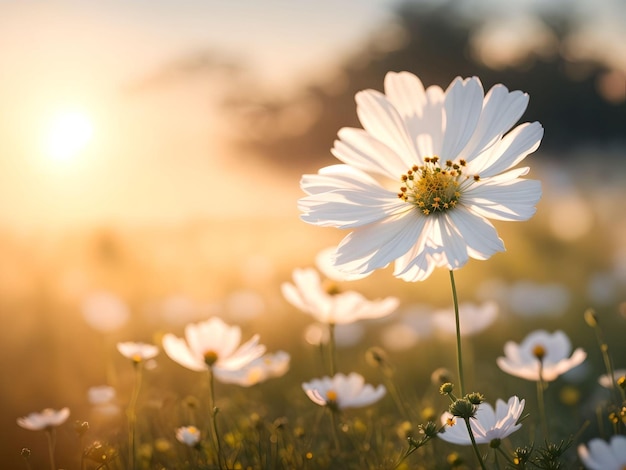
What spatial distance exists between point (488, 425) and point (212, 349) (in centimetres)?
47

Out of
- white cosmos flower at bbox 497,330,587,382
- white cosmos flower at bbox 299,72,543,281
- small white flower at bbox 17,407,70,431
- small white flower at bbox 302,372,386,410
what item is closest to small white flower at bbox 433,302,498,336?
white cosmos flower at bbox 497,330,587,382

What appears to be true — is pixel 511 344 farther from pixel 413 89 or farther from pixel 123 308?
pixel 123 308

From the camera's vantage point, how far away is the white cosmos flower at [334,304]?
140 centimetres

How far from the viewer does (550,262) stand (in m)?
3.84

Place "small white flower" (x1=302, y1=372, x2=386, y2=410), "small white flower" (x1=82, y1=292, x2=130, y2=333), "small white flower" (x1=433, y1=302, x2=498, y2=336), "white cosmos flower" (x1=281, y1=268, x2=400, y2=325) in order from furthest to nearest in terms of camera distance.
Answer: "small white flower" (x1=82, y1=292, x2=130, y2=333) → "small white flower" (x1=433, y1=302, x2=498, y2=336) → "white cosmos flower" (x1=281, y1=268, x2=400, y2=325) → "small white flower" (x1=302, y1=372, x2=386, y2=410)

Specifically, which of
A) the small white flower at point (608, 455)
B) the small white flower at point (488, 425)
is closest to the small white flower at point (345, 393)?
the small white flower at point (488, 425)

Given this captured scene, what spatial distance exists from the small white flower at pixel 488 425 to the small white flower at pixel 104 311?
1.46 m

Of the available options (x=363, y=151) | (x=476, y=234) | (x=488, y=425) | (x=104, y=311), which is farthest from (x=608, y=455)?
(x=104, y=311)

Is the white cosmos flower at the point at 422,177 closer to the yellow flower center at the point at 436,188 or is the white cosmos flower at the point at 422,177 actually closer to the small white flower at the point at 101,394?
the yellow flower center at the point at 436,188

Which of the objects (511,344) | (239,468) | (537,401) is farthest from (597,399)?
(239,468)

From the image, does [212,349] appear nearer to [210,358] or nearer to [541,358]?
[210,358]

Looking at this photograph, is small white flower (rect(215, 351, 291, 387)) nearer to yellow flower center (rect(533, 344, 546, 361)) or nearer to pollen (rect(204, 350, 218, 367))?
pollen (rect(204, 350, 218, 367))

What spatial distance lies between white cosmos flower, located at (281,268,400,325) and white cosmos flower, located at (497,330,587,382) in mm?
243

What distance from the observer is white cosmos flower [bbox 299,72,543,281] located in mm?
1104
